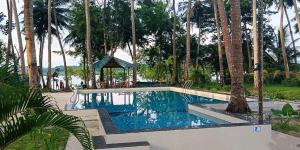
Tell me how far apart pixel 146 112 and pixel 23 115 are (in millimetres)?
11881

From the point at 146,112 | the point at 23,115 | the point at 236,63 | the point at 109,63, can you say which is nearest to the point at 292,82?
the point at 109,63

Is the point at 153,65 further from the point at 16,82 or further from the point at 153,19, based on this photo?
the point at 16,82

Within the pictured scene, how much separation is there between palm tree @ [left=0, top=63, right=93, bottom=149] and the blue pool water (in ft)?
19.5

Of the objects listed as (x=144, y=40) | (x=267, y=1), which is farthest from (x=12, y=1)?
(x=267, y=1)

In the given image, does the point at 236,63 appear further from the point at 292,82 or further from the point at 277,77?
the point at 277,77

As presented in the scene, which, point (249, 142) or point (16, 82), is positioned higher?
point (16, 82)

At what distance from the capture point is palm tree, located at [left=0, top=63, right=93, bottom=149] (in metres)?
2.80

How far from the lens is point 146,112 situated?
1470 centimetres

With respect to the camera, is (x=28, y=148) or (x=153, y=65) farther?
(x=153, y=65)

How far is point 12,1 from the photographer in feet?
75.7

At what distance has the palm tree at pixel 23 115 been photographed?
2803mm

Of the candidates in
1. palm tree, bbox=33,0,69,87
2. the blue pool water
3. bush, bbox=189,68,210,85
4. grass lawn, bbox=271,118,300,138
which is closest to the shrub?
bush, bbox=189,68,210,85

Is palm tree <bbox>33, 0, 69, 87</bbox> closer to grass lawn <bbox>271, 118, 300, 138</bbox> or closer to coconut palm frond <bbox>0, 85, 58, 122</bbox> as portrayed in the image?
grass lawn <bbox>271, 118, 300, 138</bbox>

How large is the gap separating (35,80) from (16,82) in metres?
6.55
